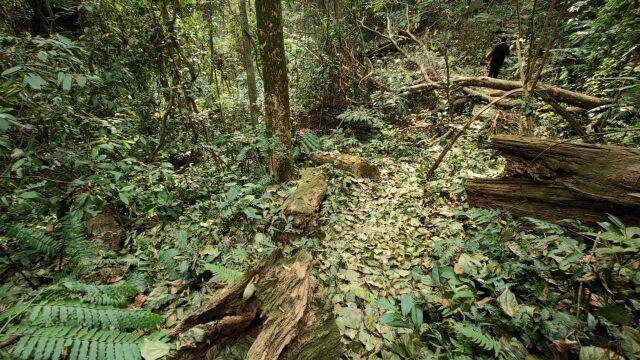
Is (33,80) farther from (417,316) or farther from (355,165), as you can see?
Answer: (355,165)

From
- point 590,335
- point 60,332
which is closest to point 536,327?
point 590,335

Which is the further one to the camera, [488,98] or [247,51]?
[488,98]

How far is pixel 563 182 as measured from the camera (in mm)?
3463

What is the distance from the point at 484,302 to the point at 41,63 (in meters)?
4.67

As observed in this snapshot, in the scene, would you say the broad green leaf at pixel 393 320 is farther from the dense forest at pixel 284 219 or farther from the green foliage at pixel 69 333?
the green foliage at pixel 69 333

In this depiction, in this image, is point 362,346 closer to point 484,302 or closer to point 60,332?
point 484,302

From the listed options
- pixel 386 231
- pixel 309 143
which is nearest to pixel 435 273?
pixel 386 231

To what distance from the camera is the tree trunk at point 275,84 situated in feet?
15.2

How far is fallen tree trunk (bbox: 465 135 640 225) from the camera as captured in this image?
309 centimetres

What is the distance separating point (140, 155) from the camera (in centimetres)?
509

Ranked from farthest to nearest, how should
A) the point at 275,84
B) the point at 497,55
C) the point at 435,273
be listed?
the point at 497,55 < the point at 275,84 < the point at 435,273

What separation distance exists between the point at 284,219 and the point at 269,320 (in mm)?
1872

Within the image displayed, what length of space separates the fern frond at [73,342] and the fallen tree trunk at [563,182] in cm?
424

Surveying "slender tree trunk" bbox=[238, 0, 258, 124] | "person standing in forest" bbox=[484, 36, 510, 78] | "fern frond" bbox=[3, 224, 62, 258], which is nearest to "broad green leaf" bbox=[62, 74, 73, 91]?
"fern frond" bbox=[3, 224, 62, 258]
